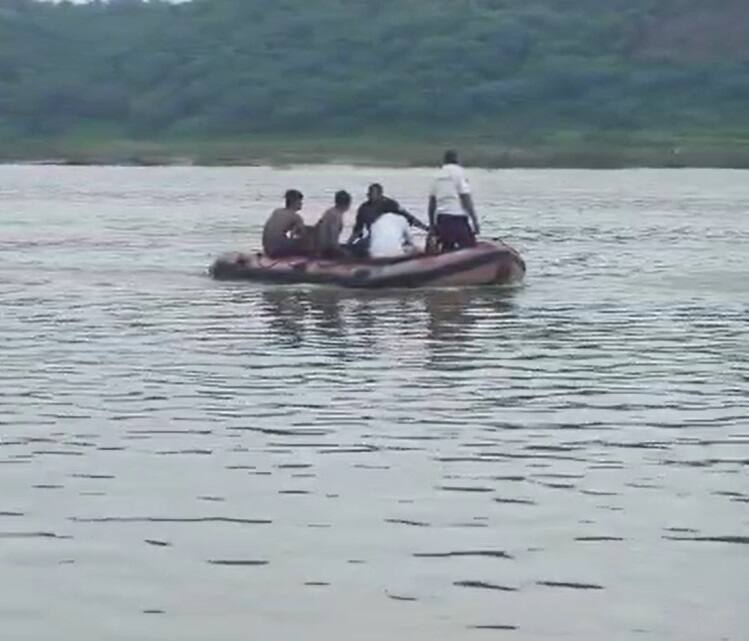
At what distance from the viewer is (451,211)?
94.0 ft

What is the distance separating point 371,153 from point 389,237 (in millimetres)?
80359

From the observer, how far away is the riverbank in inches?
→ 4085

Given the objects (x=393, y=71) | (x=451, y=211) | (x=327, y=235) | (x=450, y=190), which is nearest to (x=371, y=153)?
(x=393, y=71)

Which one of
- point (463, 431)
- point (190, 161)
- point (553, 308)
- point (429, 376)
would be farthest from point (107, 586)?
point (190, 161)

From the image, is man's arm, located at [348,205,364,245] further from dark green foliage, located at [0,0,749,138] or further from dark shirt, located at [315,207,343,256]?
dark green foliage, located at [0,0,749,138]

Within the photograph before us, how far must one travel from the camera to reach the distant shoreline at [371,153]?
340 ft

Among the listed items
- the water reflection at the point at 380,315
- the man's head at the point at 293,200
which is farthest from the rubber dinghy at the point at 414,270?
the man's head at the point at 293,200

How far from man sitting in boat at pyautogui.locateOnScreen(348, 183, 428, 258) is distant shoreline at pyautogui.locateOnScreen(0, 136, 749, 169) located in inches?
2895

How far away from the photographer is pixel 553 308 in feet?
86.9

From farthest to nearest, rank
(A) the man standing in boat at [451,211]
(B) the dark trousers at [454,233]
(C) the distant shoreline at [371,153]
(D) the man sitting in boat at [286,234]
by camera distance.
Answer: (C) the distant shoreline at [371,153], (D) the man sitting in boat at [286,234], (B) the dark trousers at [454,233], (A) the man standing in boat at [451,211]

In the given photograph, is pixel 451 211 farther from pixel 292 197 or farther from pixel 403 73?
pixel 403 73

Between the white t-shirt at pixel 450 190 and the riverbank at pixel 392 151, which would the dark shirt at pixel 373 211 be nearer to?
the white t-shirt at pixel 450 190

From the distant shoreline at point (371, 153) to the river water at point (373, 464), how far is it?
243 feet

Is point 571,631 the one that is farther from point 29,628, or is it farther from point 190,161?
point 190,161
